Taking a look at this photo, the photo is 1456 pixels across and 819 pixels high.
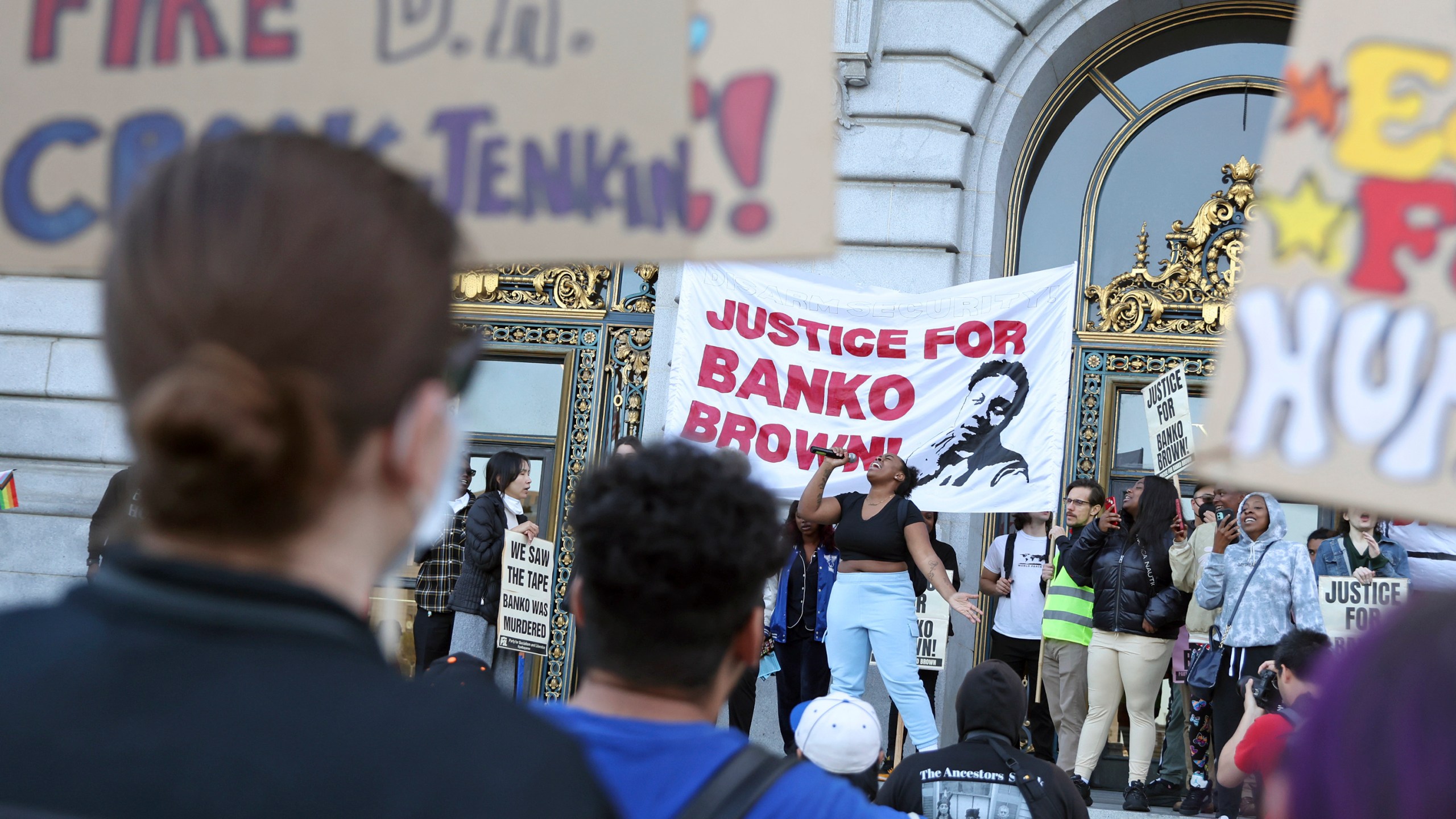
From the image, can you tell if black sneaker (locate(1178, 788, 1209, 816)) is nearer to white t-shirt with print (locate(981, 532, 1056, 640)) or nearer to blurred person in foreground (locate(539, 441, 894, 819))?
white t-shirt with print (locate(981, 532, 1056, 640))

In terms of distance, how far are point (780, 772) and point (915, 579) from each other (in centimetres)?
698

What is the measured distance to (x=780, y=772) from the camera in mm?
2049

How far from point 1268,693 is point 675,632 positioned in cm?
469

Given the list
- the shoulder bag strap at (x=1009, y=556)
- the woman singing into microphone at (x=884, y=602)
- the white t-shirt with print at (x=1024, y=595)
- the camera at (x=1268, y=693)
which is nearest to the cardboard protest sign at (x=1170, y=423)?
the white t-shirt with print at (x=1024, y=595)

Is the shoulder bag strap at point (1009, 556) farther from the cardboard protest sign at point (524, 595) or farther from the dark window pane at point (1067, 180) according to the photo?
the cardboard protest sign at point (524, 595)

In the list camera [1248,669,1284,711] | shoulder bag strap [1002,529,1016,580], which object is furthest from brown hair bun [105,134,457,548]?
shoulder bag strap [1002,529,1016,580]

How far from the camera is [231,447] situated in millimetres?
1031

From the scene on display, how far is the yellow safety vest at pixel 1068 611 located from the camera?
9242 millimetres

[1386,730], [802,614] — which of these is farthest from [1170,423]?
[1386,730]

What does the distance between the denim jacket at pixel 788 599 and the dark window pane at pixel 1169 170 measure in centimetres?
419

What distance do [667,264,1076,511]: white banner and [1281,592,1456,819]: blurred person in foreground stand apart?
301 inches

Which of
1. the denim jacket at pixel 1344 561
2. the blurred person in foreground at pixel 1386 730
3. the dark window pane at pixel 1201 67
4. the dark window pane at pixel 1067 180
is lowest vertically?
the denim jacket at pixel 1344 561

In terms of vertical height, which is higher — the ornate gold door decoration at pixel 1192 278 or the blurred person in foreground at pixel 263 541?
the ornate gold door decoration at pixel 1192 278

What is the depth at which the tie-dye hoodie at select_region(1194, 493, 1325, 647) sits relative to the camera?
8.00m
